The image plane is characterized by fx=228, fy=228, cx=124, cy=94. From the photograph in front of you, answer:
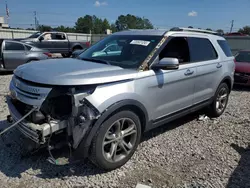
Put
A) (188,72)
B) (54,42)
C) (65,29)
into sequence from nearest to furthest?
(188,72) < (54,42) < (65,29)

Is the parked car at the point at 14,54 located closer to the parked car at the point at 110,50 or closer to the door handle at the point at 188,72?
the parked car at the point at 110,50

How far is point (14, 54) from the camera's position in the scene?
952cm

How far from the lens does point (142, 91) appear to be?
3152 mm

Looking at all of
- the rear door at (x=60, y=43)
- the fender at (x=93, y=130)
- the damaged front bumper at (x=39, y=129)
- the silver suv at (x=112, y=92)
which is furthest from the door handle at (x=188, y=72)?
the rear door at (x=60, y=43)

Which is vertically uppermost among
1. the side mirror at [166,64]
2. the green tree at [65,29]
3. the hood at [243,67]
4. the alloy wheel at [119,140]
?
the green tree at [65,29]

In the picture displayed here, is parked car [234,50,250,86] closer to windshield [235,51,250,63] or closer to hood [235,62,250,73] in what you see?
hood [235,62,250,73]

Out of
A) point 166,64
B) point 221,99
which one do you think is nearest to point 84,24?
point 221,99

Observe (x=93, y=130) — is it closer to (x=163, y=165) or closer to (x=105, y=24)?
(x=163, y=165)

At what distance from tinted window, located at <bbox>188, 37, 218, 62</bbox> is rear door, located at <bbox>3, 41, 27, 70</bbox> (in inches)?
305

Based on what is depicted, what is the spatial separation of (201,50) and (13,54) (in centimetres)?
796

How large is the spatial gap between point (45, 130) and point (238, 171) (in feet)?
8.82

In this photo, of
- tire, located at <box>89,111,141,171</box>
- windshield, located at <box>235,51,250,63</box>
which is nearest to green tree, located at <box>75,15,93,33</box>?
windshield, located at <box>235,51,250,63</box>

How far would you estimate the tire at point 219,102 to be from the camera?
198 inches

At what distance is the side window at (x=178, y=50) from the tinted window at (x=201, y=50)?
0.12 metres
